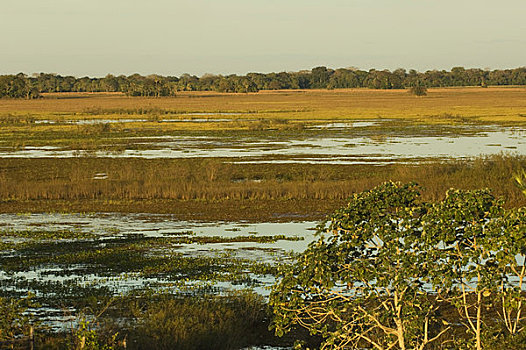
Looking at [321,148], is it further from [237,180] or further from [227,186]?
[227,186]

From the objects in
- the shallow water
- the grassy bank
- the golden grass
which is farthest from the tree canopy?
the golden grass

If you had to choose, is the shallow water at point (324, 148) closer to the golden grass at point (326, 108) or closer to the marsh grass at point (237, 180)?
the marsh grass at point (237, 180)

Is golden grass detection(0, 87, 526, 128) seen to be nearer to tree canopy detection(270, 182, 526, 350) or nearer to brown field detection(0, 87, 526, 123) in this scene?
brown field detection(0, 87, 526, 123)

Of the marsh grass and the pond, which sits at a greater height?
the marsh grass

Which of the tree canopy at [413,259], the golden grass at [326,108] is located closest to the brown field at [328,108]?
the golden grass at [326,108]

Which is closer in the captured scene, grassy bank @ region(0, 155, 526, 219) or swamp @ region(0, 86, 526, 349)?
swamp @ region(0, 86, 526, 349)

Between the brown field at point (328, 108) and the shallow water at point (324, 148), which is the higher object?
the shallow water at point (324, 148)

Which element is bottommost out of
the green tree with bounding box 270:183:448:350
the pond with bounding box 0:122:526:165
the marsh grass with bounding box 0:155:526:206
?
the pond with bounding box 0:122:526:165

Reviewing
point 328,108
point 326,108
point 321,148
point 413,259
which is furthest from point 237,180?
point 326,108

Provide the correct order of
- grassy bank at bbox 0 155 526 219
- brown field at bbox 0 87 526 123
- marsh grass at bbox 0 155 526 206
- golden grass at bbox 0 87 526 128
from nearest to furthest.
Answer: grassy bank at bbox 0 155 526 219
marsh grass at bbox 0 155 526 206
golden grass at bbox 0 87 526 128
brown field at bbox 0 87 526 123

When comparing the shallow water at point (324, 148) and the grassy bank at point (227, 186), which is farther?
the shallow water at point (324, 148)

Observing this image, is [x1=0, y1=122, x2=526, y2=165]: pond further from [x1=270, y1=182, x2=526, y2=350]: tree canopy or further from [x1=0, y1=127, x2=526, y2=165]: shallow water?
[x1=270, y1=182, x2=526, y2=350]: tree canopy

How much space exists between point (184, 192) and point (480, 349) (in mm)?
20015

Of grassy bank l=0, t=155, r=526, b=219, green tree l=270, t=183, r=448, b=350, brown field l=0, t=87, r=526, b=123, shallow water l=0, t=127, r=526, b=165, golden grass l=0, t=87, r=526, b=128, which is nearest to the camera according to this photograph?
green tree l=270, t=183, r=448, b=350
